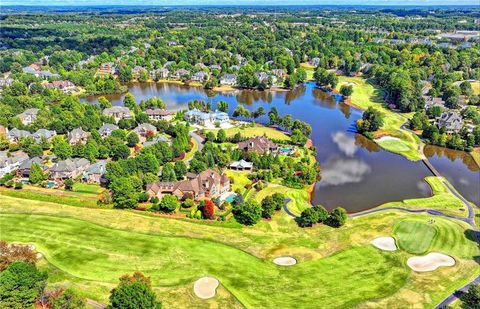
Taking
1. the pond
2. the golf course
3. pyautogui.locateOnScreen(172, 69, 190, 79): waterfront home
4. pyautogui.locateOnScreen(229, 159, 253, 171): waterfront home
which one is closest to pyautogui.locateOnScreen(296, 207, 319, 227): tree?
the golf course

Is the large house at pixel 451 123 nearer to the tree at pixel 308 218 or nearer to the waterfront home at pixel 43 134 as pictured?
the tree at pixel 308 218

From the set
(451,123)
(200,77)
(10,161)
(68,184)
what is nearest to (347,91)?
(451,123)

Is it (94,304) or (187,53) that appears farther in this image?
(187,53)

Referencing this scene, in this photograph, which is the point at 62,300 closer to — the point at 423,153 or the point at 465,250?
the point at 465,250

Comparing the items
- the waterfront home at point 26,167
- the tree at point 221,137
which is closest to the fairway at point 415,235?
the tree at point 221,137

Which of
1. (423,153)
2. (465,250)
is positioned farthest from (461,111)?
(465,250)

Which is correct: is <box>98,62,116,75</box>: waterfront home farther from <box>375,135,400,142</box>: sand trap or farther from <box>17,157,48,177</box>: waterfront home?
<box>375,135,400,142</box>: sand trap
